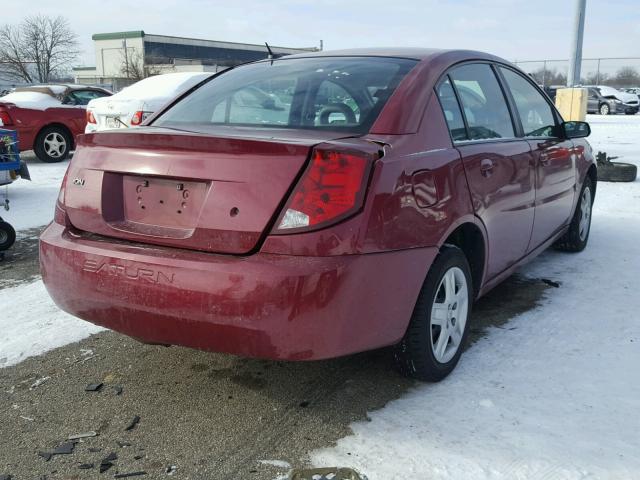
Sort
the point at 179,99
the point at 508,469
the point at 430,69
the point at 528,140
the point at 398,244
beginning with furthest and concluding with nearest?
1. the point at 528,140
2. the point at 179,99
3. the point at 430,69
4. the point at 398,244
5. the point at 508,469

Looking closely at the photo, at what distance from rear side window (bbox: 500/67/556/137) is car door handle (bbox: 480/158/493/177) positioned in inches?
33.0

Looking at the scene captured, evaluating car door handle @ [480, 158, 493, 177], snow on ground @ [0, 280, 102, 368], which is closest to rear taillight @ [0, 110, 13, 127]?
snow on ground @ [0, 280, 102, 368]

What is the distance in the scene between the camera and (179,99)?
11.7 ft

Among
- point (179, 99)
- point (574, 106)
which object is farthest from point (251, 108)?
point (574, 106)

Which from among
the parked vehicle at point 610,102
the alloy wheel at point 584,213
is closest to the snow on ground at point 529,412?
the alloy wheel at point 584,213

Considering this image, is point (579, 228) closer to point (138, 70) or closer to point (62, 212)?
point (62, 212)

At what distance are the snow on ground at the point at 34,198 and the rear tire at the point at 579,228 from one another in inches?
190

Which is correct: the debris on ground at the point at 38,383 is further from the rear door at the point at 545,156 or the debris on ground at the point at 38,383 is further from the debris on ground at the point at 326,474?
the rear door at the point at 545,156

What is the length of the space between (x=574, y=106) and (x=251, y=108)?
1187 centimetres

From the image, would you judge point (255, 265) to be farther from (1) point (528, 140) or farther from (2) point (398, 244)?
(1) point (528, 140)

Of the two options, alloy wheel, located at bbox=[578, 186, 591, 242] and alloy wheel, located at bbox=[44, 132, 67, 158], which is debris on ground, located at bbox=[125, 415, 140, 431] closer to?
alloy wheel, located at bbox=[578, 186, 591, 242]

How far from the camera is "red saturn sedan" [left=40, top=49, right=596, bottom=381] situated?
234 cm

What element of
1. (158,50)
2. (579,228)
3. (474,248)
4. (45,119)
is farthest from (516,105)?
(158,50)

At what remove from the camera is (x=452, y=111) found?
123 inches
